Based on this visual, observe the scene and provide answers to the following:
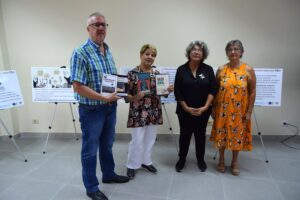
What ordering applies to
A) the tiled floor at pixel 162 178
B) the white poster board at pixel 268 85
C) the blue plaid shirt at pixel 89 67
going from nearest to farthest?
the blue plaid shirt at pixel 89 67 < the tiled floor at pixel 162 178 < the white poster board at pixel 268 85

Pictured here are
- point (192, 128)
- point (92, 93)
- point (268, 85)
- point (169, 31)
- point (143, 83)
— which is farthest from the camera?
point (169, 31)

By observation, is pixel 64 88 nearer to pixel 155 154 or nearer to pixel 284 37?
pixel 155 154

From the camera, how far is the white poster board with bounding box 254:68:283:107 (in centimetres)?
289

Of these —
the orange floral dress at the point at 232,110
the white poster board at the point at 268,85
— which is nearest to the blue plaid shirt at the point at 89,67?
the orange floral dress at the point at 232,110

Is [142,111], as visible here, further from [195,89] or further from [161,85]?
[195,89]

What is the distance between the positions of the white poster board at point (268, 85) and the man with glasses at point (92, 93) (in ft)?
6.43

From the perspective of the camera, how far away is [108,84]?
1955 millimetres

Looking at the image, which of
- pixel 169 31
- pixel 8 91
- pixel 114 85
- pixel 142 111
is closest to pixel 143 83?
pixel 142 111

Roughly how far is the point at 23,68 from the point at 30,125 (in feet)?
3.26

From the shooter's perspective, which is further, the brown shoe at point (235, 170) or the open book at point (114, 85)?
the brown shoe at point (235, 170)

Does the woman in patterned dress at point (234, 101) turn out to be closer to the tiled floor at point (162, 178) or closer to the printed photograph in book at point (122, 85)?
the tiled floor at point (162, 178)

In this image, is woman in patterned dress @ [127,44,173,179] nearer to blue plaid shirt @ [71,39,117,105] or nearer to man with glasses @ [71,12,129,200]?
man with glasses @ [71,12,129,200]

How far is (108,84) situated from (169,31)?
190cm

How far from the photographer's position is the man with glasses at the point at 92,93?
186 centimetres
